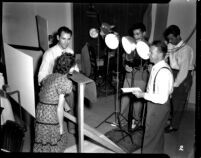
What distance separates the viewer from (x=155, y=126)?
2287 millimetres

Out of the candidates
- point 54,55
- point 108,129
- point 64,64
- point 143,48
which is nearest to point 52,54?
point 54,55

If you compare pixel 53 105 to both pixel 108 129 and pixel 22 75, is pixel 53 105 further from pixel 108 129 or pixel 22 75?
pixel 108 129

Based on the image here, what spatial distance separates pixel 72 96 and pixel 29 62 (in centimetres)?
128

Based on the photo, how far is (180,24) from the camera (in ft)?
10.5

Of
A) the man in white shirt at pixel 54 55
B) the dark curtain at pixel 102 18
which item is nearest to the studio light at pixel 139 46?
the man in white shirt at pixel 54 55

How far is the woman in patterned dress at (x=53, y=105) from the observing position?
1.87 metres

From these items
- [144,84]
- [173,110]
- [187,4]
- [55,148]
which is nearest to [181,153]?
[173,110]

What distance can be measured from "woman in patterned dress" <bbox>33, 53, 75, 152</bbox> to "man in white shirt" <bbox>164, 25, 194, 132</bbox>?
4.76 feet

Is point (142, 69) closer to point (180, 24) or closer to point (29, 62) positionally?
point (180, 24)

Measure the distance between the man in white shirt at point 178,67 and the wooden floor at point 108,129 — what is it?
0.18 m

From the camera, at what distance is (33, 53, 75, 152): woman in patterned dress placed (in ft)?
6.12

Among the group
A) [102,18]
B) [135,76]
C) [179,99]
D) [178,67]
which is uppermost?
[102,18]

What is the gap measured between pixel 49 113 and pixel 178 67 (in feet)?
5.90

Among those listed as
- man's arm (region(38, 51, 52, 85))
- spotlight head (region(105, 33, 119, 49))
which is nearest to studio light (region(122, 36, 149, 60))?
spotlight head (region(105, 33, 119, 49))
